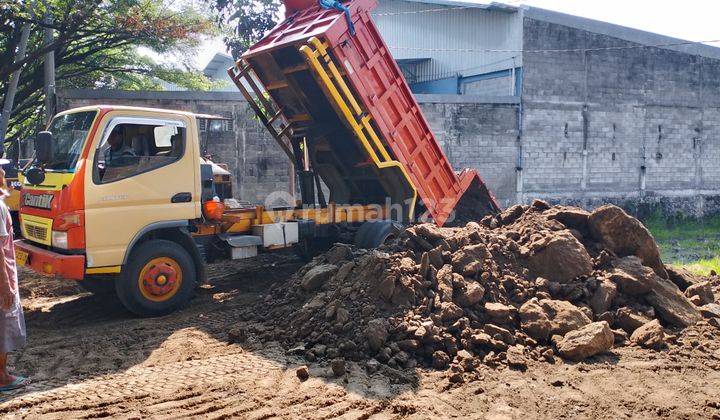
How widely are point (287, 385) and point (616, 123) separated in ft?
44.2

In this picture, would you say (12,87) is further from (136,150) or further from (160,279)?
(160,279)

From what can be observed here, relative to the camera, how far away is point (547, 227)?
692cm

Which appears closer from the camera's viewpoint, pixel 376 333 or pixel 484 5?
pixel 376 333

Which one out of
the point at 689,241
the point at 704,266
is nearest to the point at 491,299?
the point at 704,266

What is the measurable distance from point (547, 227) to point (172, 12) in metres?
9.98

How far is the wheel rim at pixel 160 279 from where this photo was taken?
21.1 feet

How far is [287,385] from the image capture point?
4.56 meters

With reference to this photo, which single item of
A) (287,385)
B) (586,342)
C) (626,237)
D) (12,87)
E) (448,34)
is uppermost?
(448,34)

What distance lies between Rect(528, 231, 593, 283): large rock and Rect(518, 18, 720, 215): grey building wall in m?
8.51

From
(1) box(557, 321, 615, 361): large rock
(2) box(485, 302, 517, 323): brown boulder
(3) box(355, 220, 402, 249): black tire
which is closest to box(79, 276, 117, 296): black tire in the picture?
(3) box(355, 220, 402, 249): black tire

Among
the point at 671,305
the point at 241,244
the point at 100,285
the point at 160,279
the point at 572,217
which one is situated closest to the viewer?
the point at 671,305

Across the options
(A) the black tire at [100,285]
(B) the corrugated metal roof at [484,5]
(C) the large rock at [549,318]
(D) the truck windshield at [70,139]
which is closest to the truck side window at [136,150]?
(D) the truck windshield at [70,139]

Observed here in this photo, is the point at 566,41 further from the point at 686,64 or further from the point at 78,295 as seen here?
the point at 78,295

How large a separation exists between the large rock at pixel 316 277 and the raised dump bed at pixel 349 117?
1.80 metres
